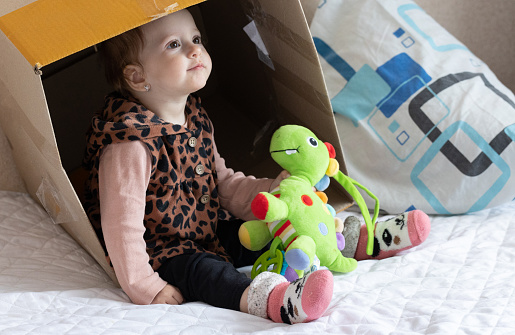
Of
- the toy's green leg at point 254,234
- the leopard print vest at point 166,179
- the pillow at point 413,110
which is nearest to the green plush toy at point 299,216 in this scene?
the toy's green leg at point 254,234

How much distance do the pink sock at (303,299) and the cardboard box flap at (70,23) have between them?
0.45 m

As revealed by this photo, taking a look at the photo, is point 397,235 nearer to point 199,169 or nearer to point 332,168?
point 332,168

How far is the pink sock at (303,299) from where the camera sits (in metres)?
0.88

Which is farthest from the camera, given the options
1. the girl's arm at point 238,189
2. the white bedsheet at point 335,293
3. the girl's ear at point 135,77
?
the girl's arm at point 238,189

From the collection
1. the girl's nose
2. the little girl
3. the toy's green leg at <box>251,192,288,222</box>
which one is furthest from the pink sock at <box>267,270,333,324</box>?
the girl's nose

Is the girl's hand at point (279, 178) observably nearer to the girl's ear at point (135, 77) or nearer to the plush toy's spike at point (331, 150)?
the plush toy's spike at point (331, 150)

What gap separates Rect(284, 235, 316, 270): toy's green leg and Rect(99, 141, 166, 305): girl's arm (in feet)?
0.77

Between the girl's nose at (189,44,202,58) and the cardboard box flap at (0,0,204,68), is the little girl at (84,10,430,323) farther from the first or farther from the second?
the cardboard box flap at (0,0,204,68)

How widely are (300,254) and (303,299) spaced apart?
0.09 m

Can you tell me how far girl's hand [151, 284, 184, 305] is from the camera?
1.04 m

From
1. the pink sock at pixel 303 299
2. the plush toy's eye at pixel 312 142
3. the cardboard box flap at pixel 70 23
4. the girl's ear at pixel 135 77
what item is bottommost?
the pink sock at pixel 303 299

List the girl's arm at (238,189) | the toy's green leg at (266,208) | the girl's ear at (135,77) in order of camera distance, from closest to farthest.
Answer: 1. the toy's green leg at (266,208)
2. the girl's ear at (135,77)
3. the girl's arm at (238,189)

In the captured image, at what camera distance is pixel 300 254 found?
0.96 metres

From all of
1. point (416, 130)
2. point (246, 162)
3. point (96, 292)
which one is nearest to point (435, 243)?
point (416, 130)
